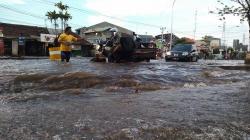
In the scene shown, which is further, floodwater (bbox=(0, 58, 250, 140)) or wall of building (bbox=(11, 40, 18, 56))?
wall of building (bbox=(11, 40, 18, 56))

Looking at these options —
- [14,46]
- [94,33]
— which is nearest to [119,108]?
[14,46]

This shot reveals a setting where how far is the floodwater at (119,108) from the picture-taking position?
4562 mm

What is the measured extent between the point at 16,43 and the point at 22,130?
153 feet

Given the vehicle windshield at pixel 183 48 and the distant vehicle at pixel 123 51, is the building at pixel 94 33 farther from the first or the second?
the distant vehicle at pixel 123 51

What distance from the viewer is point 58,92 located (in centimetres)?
734

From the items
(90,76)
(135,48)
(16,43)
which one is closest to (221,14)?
(135,48)

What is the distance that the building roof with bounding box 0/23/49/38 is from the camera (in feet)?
164

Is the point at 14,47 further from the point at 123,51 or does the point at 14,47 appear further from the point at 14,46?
the point at 123,51

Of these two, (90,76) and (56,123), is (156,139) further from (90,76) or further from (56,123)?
(90,76)

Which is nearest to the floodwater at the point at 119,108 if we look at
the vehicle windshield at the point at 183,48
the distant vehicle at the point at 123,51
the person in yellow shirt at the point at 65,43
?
the distant vehicle at the point at 123,51

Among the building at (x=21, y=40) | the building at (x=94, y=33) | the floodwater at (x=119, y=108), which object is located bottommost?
the floodwater at (x=119, y=108)

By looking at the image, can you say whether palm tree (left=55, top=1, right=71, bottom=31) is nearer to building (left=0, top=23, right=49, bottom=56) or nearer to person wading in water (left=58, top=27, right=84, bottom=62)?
building (left=0, top=23, right=49, bottom=56)

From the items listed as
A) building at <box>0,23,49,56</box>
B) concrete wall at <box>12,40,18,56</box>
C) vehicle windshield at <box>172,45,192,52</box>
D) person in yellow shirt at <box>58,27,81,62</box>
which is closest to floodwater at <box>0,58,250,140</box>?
person in yellow shirt at <box>58,27,81,62</box>

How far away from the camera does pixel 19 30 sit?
169 ft
